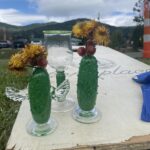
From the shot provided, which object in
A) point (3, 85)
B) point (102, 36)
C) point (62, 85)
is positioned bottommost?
point (3, 85)

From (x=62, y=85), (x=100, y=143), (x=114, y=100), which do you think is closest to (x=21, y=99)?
(x=62, y=85)

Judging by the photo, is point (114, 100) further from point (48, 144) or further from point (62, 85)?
point (48, 144)

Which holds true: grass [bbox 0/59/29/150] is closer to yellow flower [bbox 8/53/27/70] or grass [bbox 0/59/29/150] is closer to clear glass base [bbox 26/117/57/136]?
yellow flower [bbox 8/53/27/70]

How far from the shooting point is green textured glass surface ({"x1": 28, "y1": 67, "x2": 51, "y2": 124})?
2008 mm

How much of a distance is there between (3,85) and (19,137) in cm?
185

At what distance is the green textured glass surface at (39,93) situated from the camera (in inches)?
79.0

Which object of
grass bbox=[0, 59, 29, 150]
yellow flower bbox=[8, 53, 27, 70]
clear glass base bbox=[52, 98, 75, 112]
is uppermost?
yellow flower bbox=[8, 53, 27, 70]

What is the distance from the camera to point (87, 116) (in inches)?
88.4

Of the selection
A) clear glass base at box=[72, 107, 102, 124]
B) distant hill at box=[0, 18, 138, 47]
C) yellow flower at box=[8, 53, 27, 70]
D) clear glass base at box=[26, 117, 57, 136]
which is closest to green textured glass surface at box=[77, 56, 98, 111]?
clear glass base at box=[72, 107, 102, 124]

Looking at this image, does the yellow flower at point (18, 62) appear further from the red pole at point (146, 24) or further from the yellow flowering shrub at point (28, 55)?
the red pole at point (146, 24)

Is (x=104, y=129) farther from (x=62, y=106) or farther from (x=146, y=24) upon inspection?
(x=146, y=24)

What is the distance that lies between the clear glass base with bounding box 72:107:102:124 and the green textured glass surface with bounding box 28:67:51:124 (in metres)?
0.28

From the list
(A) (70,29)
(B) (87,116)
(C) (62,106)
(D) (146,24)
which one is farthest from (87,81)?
(D) (146,24)

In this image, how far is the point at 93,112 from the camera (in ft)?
7.47
